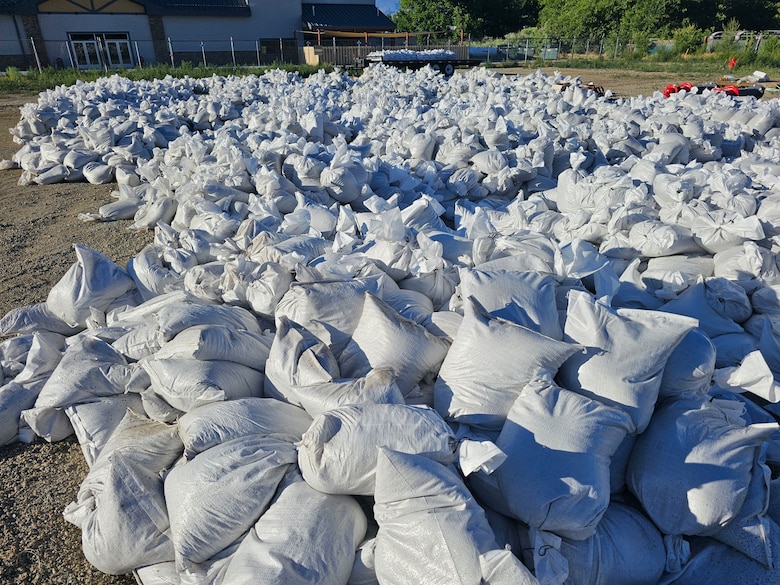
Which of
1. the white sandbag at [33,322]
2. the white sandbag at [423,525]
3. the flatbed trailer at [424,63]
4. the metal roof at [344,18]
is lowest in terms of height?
the white sandbag at [33,322]

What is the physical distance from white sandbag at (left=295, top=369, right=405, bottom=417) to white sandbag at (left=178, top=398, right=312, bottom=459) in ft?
0.25

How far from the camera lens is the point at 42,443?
7.79 feet

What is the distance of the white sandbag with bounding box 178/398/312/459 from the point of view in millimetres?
1682

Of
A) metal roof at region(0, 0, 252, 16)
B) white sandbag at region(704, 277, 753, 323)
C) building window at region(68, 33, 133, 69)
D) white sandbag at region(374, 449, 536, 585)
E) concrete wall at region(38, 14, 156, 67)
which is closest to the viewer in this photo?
white sandbag at region(374, 449, 536, 585)

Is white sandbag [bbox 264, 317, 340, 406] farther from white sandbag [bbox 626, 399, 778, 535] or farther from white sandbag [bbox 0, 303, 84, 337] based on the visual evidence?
white sandbag [bbox 0, 303, 84, 337]

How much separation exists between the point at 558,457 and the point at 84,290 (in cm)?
255

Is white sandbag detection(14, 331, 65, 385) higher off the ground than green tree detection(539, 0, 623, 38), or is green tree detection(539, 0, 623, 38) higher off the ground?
green tree detection(539, 0, 623, 38)

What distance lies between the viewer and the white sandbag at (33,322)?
278cm

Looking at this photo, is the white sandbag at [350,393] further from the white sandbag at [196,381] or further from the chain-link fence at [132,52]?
the chain-link fence at [132,52]

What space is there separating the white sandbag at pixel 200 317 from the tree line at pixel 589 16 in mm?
29900

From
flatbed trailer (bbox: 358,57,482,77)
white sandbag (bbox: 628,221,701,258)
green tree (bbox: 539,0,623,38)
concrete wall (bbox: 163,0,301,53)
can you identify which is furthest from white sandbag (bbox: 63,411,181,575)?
green tree (bbox: 539,0,623,38)

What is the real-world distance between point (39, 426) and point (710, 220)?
3.59 m

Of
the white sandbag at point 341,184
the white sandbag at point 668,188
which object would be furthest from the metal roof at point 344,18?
the white sandbag at point 668,188

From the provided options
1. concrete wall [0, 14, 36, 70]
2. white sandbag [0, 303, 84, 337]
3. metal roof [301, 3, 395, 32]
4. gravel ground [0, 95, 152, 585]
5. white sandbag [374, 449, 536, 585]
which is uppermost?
metal roof [301, 3, 395, 32]
